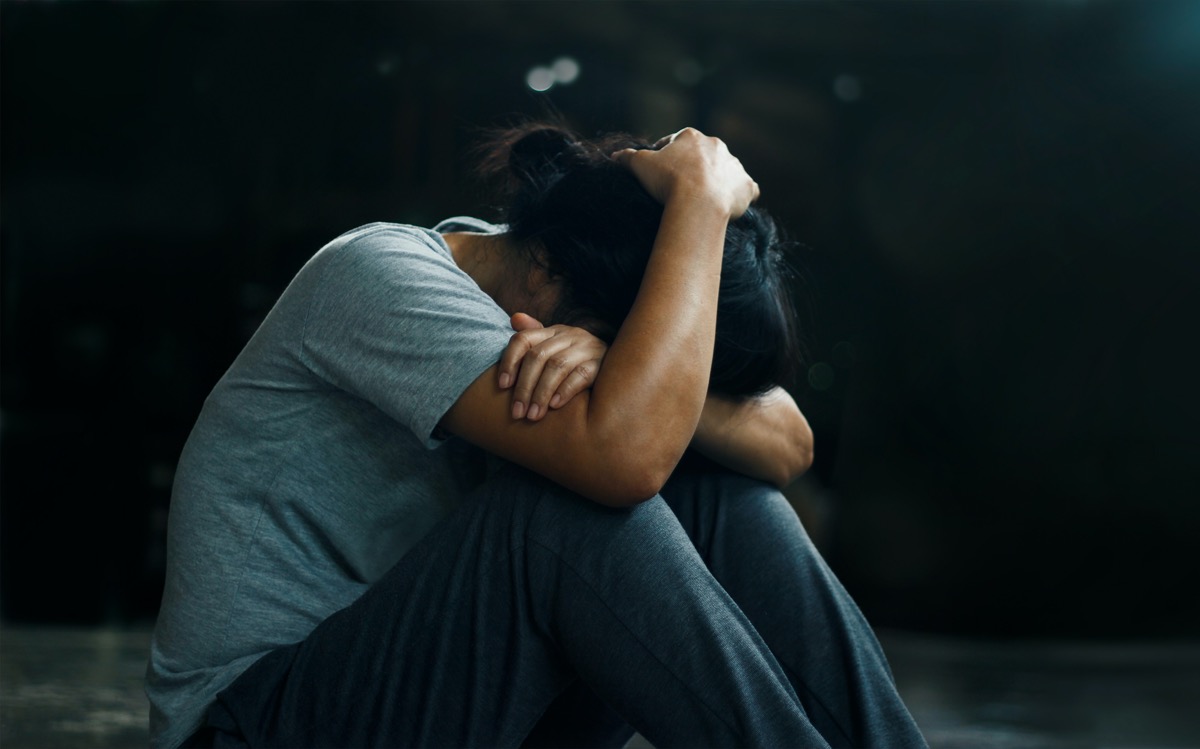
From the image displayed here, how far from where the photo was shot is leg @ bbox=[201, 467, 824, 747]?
86 cm

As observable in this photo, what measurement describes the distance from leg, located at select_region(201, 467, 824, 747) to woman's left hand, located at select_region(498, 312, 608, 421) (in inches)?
2.8

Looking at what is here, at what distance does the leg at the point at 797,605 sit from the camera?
1.03 meters

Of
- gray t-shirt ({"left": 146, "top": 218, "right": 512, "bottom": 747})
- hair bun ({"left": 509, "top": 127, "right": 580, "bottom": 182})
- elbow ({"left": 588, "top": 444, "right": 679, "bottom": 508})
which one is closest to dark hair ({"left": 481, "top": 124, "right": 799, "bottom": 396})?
hair bun ({"left": 509, "top": 127, "right": 580, "bottom": 182})

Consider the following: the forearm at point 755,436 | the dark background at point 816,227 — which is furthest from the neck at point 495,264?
the dark background at point 816,227

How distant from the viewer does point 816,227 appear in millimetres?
3158

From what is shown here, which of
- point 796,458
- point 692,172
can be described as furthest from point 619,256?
point 796,458

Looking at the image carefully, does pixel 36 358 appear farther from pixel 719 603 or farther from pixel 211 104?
→ pixel 719 603

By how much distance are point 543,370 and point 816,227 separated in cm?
239

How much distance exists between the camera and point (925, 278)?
3268 mm

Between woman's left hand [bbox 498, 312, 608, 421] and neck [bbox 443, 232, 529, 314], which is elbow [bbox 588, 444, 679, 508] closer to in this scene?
woman's left hand [bbox 498, 312, 608, 421]

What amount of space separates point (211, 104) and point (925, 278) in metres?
2.08

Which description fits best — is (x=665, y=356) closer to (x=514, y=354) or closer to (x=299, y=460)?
(x=514, y=354)

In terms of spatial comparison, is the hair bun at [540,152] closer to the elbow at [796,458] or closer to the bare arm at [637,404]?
the bare arm at [637,404]

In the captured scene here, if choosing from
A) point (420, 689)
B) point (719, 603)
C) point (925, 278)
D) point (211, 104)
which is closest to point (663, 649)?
point (719, 603)
